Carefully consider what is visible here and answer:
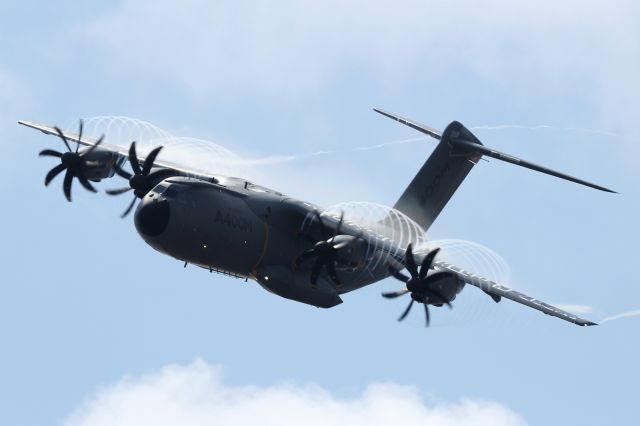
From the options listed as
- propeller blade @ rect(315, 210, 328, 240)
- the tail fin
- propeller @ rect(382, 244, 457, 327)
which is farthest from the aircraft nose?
the tail fin

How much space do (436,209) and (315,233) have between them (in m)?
7.25

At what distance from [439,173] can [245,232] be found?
10.9 m

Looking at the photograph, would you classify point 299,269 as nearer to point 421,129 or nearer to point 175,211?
point 175,211

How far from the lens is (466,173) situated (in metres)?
51.5

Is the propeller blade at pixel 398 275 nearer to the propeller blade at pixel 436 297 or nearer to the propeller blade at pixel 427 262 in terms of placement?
the propeller blade at pixel 427 262

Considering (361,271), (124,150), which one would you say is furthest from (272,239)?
(124,150)

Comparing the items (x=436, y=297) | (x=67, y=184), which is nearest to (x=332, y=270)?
(x=436, y=297)

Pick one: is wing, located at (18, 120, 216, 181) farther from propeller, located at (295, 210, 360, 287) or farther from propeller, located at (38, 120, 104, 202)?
propeller, located at (295, 210, 360, 287)

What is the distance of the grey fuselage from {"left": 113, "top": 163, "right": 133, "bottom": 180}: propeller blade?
12.5 ft

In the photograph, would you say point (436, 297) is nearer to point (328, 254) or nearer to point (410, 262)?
point (410, 262)

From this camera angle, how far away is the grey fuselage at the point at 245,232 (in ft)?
136

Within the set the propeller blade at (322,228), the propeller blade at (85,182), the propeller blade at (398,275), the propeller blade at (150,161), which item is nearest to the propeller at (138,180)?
the propeller blade at (150,161)

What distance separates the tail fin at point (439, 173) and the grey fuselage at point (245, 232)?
4580 mm

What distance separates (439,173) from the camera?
51125mm
